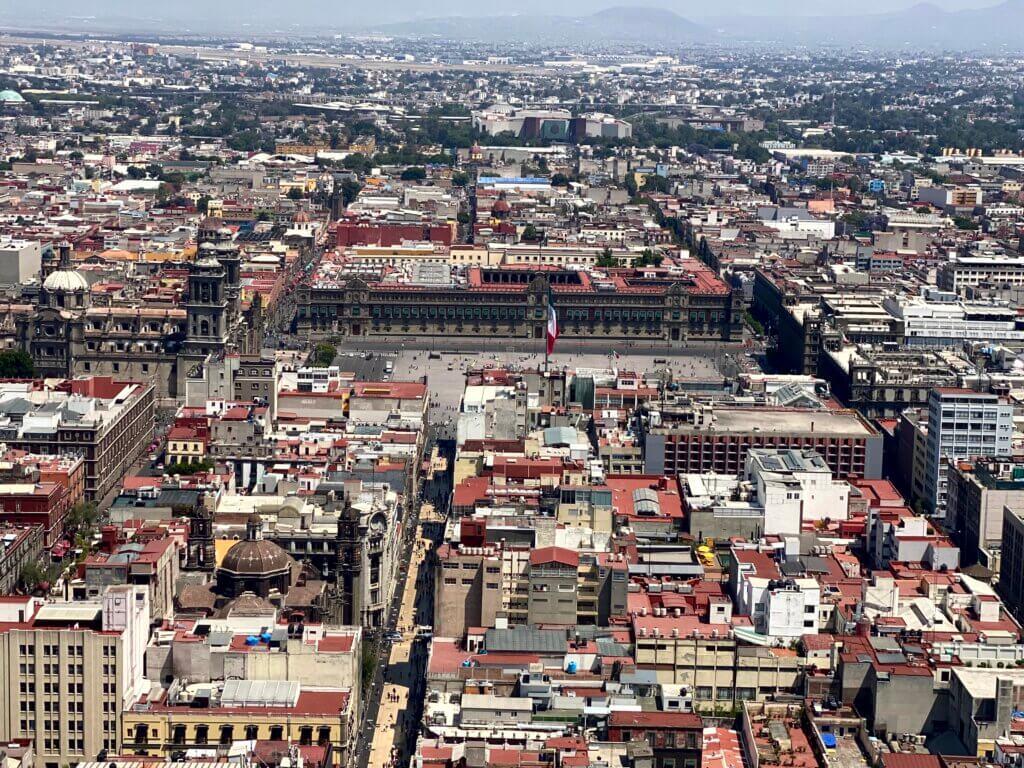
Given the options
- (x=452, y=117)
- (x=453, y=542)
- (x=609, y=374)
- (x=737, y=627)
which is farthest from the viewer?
(x=452, y=117)

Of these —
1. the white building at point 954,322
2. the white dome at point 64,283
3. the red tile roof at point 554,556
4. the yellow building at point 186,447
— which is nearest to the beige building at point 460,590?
the red tile roof at point 554,556

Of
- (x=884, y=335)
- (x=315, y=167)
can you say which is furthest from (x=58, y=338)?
(x=315, y=167)

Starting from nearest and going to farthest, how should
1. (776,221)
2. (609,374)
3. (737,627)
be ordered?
(737,627)
(609,374)
(776,221)

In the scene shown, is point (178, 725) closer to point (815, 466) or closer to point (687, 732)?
point (687, 732)

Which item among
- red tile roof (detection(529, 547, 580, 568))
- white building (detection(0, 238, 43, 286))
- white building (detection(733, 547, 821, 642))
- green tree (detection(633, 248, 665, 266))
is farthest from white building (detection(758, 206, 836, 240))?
white building (detection(733, 547, 821, 642))

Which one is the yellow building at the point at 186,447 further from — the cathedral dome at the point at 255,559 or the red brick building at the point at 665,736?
the red brick building at the point at 665,736

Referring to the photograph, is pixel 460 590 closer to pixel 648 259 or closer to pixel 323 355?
pixel 323 355

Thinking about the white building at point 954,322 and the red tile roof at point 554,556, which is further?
the white building at point 954,322

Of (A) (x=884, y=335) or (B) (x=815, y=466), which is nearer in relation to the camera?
(B) (x=815, y=466)
